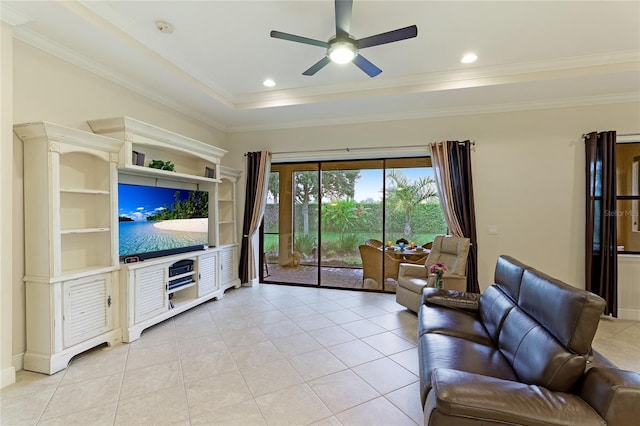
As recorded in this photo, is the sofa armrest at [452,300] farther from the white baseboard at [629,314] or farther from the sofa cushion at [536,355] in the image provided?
the white baseboard at [629,314]

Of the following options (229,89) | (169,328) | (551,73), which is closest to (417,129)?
(551,73)

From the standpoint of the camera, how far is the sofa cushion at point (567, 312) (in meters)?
1.41

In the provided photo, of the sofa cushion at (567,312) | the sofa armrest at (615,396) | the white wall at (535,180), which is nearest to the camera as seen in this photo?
the sofa armrest at (615,396)

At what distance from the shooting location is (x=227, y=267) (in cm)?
492

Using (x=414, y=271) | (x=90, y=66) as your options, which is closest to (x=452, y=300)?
(x=414, y=271)

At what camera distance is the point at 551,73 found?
336cm

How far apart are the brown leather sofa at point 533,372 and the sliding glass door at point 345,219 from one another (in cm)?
283

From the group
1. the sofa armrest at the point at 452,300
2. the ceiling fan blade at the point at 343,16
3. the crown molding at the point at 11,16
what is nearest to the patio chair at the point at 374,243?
the sofa armrest at the point at 452,300

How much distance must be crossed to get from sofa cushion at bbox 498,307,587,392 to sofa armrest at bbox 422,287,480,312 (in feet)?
2.42

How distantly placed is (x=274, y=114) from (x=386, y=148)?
1.86 metres

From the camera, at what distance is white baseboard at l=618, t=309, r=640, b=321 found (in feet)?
12.3

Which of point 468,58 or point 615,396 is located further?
point 468,58

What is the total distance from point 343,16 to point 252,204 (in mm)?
3621

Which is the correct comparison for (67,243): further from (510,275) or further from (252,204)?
(510,275)
